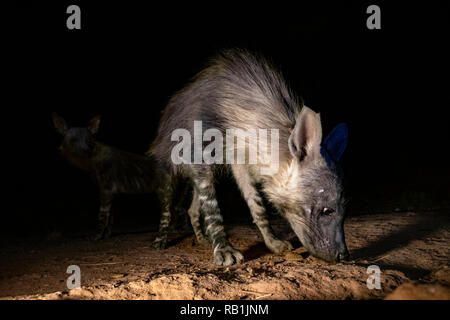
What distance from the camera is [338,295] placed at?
8.20ft

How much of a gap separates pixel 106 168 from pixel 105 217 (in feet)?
2.79

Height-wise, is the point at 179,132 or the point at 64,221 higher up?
the point at 179,132

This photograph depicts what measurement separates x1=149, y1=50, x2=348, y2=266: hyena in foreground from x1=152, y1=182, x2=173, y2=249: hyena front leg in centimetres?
35

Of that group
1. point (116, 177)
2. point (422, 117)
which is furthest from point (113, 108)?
point (422, 117)

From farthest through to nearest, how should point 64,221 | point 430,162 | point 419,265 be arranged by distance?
point 430,162, point 64,221, point 419,265

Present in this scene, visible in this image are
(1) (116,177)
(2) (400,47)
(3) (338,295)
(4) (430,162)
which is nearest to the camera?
(3) (338,295)

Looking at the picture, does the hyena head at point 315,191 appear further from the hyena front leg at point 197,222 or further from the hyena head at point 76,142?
the hyena head at point 76,142

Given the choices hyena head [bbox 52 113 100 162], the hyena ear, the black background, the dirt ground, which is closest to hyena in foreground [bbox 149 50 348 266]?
the hyena ear

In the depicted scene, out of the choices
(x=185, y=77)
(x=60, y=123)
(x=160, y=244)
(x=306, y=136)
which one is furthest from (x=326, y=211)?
(x=185, y=77)

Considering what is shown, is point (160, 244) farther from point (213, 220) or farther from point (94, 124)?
point (94, 124)

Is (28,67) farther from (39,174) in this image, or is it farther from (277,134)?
(277,134)

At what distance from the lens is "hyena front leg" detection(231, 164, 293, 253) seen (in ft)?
13.9

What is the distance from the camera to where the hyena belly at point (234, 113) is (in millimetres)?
3953

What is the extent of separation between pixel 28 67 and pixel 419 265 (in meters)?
14.8
